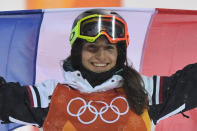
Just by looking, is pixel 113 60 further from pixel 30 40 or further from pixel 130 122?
pixel 30 40

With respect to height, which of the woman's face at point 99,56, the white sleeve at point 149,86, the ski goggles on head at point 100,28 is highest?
the ski goggles on head at point 100,28

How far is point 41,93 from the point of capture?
1.75 metres

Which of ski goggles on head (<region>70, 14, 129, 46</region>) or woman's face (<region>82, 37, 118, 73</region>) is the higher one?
ski goggles on head (<region>70, 14, 129, 46</region>)

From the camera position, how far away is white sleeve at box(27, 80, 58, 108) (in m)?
1.72

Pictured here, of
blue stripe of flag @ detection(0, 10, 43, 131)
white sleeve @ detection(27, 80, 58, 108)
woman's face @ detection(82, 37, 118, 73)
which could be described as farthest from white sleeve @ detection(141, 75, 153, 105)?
blue stripe of flag @ detection(0, 10, 43, 131)

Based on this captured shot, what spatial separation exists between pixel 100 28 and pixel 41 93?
1.39 feet

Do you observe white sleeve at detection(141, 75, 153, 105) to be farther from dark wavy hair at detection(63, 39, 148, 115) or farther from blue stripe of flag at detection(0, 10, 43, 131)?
blue stripe of flag at detection(0, 10, 43, 131)

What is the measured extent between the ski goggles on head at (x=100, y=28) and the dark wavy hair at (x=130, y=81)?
0.04 metres

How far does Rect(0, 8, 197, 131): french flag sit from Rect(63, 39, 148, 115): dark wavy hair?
1.68ft

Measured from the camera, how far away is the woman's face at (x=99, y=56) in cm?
177

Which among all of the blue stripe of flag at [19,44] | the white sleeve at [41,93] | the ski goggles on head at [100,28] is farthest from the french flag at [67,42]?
the white sleeve at [41,93]

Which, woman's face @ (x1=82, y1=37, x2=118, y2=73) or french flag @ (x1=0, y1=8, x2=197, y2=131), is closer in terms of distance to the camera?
woman's face @ (x1=82, y1=37, x2=118, y2=73)

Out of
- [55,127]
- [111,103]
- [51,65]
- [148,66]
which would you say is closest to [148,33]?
[148,66]

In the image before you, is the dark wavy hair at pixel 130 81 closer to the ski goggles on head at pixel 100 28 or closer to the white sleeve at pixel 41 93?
the ski goggles on head at pixel 100 28
